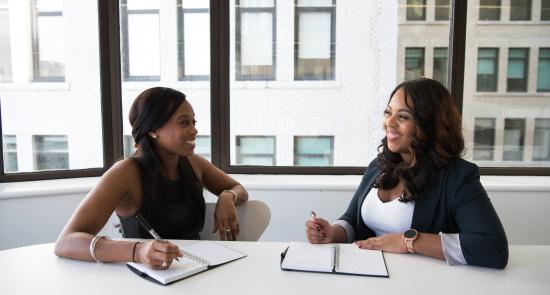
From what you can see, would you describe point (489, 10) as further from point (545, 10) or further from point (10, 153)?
point (10, 153)

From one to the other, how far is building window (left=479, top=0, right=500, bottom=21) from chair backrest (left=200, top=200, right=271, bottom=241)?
2.26 meters

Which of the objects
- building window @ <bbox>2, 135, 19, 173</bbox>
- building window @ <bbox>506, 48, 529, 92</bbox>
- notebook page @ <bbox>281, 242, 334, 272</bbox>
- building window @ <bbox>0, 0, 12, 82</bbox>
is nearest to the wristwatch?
notebook page @ <bbox>281, 242, 334, 272</bbox>

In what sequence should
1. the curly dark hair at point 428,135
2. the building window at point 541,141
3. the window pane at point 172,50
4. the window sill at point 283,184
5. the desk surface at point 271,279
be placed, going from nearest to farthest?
the desk surface at point 271,279 < the curly dark hair at point 428,135 < the window sill at point 283,184 < the window pane at point 172,50 < the building window at point 541,141

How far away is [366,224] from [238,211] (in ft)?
1.85

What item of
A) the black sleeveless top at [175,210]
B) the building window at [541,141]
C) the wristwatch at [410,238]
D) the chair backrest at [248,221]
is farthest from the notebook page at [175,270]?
the building window at [541,141]

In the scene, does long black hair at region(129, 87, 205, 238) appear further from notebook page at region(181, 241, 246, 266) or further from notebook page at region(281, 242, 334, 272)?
notebook page at region(281, 242, 334, 272)

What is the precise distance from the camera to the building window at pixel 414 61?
3.10m

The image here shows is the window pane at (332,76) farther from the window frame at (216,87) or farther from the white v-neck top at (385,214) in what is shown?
the white v-neck top at (385,214)

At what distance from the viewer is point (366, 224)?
1.75 m

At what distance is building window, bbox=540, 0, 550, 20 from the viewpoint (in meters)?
3.06

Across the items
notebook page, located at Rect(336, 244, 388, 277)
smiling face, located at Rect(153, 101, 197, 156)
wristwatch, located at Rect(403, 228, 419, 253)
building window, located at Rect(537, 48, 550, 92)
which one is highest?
building window, located at Rect(537, 48, 550, 92)

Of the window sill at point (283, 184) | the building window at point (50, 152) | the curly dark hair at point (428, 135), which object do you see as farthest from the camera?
the building window at point (50, 152)

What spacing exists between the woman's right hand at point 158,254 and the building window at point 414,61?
2.39 m

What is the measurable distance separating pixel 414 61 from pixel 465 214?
194 cm
